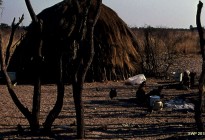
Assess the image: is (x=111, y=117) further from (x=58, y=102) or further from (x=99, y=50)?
(x=99, y=50)

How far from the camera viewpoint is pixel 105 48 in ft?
62.8

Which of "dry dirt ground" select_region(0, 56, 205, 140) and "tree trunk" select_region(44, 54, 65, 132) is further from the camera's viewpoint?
"dry dirt ground" select_region(0, 56, 205, 140)

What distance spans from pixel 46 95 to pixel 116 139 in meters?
6.69

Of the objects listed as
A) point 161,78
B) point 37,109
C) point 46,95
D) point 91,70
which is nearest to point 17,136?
point 37,109

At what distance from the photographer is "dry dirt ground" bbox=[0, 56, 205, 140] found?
949 centimetres

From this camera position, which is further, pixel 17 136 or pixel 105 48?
pixel 105 48

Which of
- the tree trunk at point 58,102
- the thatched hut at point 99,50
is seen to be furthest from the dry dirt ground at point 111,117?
the thatched hut at point 99,50

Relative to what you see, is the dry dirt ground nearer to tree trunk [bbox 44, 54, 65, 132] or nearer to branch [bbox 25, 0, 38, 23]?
tree trunk [bbox 44, 54, 65, 132]

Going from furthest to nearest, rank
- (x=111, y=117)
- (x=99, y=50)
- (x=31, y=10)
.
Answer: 1. (x=99, y=50)
2. (x=111, y=117)
3. (x=31, y=10)

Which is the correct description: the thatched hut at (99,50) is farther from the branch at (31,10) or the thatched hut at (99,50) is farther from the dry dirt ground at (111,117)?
the branch at (31,10)

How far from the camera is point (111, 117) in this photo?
11414 millimetres

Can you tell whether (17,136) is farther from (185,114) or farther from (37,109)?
(185,114)

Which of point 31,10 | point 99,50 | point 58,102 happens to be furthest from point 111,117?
point 99,50

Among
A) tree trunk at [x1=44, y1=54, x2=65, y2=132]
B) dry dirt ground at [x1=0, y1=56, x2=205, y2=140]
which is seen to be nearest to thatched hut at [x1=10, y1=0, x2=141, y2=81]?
dry dirt ground at [x1=0, y1=56, x2=205, y2=140]
